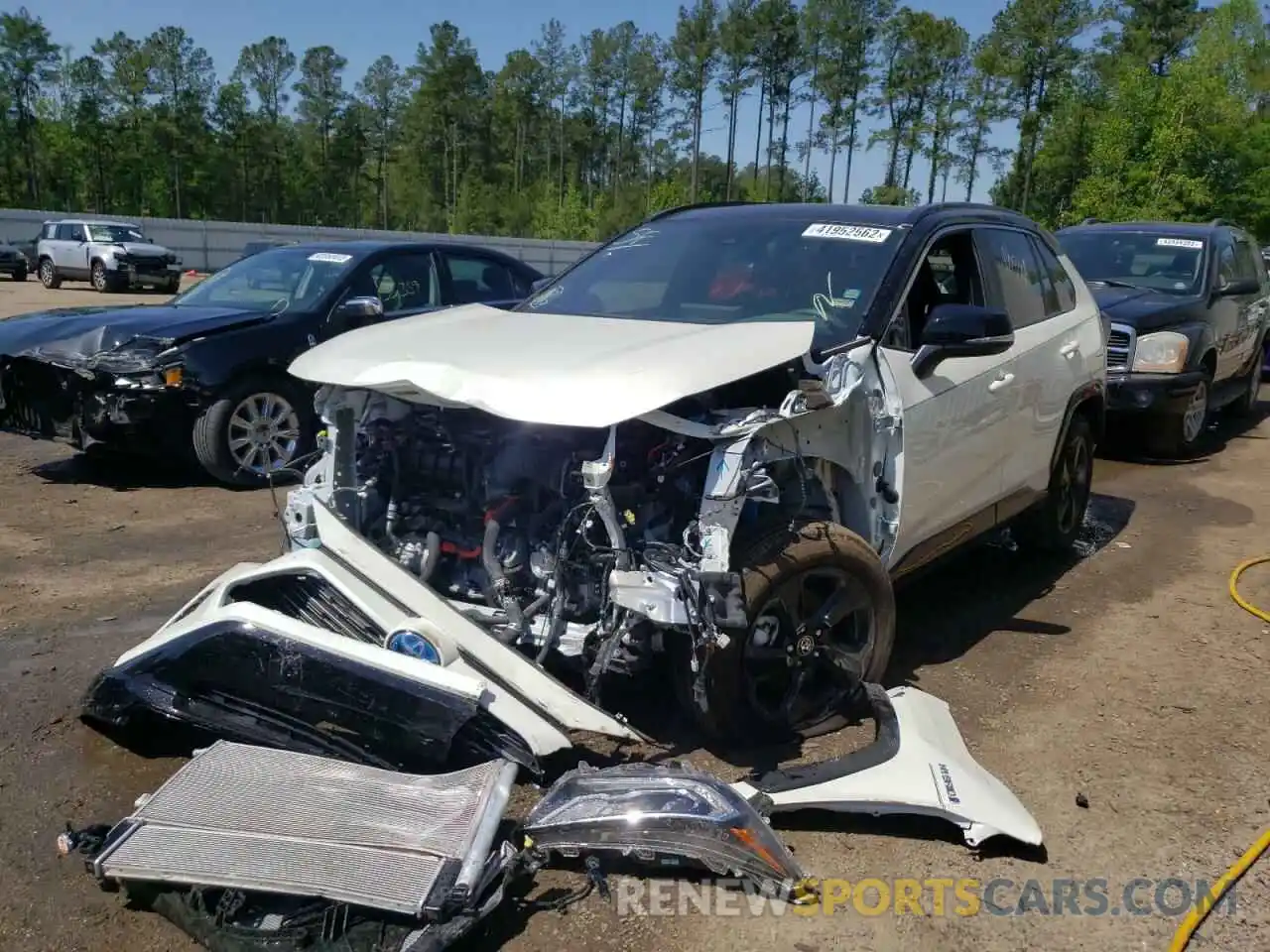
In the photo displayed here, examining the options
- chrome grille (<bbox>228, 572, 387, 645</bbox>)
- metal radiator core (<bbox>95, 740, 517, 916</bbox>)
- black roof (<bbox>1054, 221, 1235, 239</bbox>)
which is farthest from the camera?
black roof (<bbox>1054, 221, 1235, 239</bbox>)

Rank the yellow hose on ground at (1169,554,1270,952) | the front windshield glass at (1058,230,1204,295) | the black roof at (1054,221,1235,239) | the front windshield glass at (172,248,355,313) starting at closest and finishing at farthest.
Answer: the yellow hose on ground at (1169,554,1270,952) → the front windshield glass at (172,248,355,313) → the front windshield glass at (1058,230,1204,295) → the black roof at (1054,221,1235,239)

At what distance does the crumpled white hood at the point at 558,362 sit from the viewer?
305cm

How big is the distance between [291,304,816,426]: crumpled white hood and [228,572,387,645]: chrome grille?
2.21 feet

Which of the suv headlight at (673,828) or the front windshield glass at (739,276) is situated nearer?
the suv headlight at (673,828)

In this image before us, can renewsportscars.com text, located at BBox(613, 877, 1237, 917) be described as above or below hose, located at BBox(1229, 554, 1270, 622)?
below

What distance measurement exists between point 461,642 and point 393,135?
7976cm

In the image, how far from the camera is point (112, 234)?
26.8 metres

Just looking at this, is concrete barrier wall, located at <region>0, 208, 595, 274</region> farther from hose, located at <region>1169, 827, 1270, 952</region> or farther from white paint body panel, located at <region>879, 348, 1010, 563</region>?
hose, located at <region>1169, 827, 1270, 952</region>

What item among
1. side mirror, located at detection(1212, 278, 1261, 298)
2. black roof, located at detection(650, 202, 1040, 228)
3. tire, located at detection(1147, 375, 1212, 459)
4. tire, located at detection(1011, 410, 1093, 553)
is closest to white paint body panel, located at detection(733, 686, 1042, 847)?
black roof, located at detection(650, 202, 1040, 228)

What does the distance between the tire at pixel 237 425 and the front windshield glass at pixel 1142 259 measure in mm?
6807

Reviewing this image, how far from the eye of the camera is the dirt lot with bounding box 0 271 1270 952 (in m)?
2.71

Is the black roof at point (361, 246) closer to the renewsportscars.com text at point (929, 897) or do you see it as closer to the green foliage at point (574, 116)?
the renewsportscars.com text at point (929, 897)

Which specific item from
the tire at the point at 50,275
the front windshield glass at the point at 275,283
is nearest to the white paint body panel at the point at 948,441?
the front windshield glass at the point at 275,283

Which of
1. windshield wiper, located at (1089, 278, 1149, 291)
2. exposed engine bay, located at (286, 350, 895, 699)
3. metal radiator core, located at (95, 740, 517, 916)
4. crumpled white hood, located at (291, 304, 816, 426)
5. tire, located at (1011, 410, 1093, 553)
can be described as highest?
windshield wiper, located at (1089, 278, 1149, 291)
